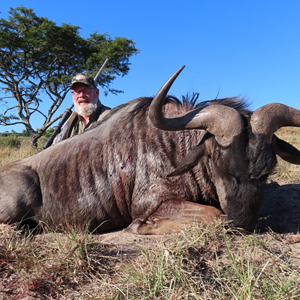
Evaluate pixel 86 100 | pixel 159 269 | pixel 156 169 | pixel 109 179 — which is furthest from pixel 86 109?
pixel 159 269

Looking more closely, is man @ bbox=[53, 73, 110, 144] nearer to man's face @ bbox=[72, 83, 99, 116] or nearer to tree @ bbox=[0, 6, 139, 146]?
man's face @ bbox=[72, 83, 99, 116]

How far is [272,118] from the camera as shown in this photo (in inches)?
104

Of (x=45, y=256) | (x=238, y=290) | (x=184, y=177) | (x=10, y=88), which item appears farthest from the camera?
(x=10, y=88)

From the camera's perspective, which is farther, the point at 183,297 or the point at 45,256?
the point at 45,256

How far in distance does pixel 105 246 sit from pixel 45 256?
1.64 feet

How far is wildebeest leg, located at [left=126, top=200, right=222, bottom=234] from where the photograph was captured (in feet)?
9.42

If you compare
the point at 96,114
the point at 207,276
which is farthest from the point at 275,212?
the point at 96,114

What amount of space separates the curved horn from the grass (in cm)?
94

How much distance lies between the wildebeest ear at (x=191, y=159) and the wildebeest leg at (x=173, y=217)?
41cm

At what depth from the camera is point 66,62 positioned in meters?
18.9

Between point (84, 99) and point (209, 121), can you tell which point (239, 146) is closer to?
point (209, 121)

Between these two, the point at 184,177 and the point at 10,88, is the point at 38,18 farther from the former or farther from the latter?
the point at 184,177

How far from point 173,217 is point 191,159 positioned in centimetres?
65

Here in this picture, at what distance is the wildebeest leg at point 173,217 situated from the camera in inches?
113
